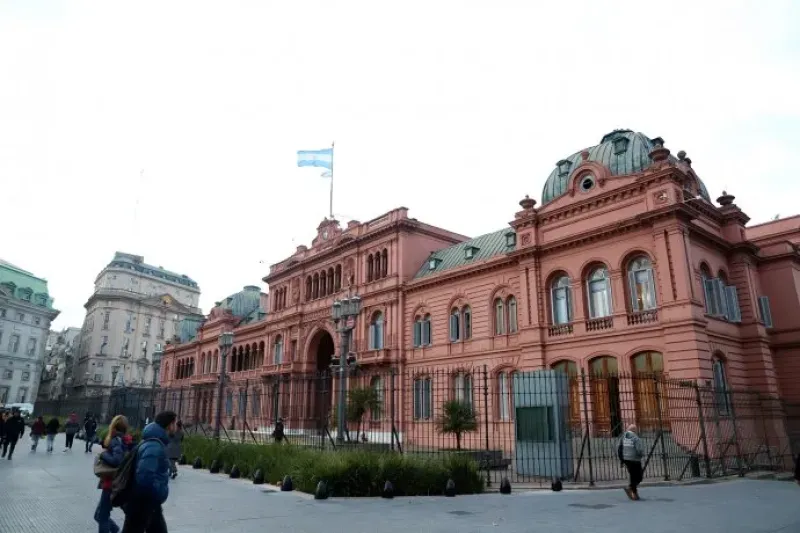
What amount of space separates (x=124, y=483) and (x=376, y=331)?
110ft

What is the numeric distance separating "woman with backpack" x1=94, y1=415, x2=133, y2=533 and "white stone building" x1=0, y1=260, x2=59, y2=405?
276ft

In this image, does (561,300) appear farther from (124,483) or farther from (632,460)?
(124,483)

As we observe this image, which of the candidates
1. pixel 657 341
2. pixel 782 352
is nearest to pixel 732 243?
pixel 782 352

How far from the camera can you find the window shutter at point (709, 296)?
24.8m

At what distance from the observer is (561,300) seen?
2802 cm

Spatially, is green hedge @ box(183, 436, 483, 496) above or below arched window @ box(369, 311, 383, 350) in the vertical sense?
below

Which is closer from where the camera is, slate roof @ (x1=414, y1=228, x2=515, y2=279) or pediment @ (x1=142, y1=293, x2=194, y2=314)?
slate roof @ (x1=414, y1=228, x2=515, y2=279)

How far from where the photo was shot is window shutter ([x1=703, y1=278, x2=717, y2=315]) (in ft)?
81.3

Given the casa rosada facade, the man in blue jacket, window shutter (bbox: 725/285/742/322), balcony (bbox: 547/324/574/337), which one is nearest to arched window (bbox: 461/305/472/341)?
the casa rosada facade

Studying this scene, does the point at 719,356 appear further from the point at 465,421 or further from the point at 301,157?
the point at 301,157

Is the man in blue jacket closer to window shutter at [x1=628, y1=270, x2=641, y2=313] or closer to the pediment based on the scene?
window shutter at [x1=628, y1=270, x2=641, y2=313]

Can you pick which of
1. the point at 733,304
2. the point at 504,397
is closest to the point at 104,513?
the point at 504,397

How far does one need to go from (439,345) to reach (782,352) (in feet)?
59.6

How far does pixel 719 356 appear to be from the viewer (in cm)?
2445
